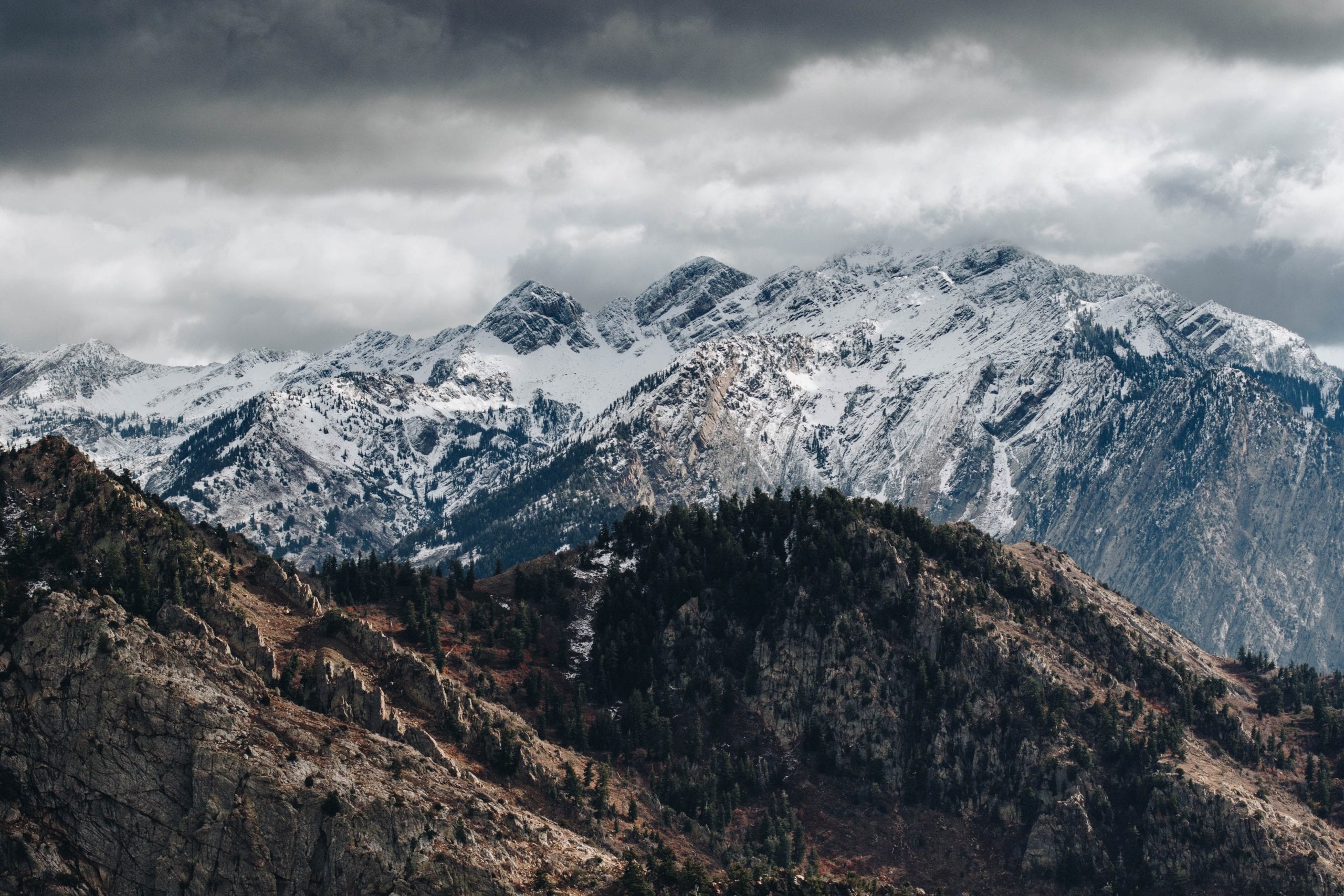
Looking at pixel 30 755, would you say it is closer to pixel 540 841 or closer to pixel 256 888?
→ pixel 256 888

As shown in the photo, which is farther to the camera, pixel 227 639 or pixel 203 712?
pixel 227 639

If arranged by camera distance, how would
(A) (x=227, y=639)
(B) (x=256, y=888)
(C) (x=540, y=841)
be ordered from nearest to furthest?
1. (B) (x=256, y=888)
2. (C) (x=540, y=841)
3. (A) (x=227, y=639)

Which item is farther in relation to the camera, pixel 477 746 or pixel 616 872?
pixel 477 746

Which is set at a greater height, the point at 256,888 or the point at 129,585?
the point at 129,585

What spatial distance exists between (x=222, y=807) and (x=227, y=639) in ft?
129

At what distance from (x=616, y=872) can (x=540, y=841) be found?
33.3ft

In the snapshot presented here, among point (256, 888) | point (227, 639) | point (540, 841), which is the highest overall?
point (227, 639)

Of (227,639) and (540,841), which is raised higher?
(227,639)

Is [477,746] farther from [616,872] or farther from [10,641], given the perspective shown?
[10,641]

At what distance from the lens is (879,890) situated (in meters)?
192

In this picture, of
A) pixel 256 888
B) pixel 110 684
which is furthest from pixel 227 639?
pixel 256 888

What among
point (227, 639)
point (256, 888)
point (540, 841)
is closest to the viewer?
point (256, 888)

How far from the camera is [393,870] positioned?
153m

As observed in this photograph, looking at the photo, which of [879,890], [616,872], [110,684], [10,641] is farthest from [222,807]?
[879,890]
